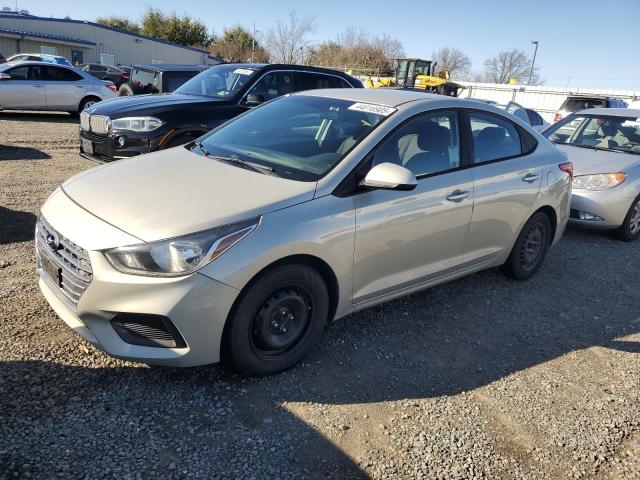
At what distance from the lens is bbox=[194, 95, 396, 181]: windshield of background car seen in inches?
139

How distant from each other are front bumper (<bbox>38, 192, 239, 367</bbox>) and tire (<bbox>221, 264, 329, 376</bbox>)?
10cm

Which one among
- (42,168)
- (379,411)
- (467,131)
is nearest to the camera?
(379,411)

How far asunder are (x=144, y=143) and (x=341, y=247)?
407 cm

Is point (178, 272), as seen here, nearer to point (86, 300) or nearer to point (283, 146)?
point (86, 300)

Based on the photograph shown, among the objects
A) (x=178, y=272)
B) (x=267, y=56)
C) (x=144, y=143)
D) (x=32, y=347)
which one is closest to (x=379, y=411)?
(x=178, y=272)

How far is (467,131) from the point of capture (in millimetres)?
4273

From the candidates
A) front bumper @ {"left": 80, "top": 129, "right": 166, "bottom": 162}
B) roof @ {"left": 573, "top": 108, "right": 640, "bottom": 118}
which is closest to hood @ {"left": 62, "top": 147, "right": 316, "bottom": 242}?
front bumper @ {"left": 80, "top": 129, "right": 166, "bottom": 162}

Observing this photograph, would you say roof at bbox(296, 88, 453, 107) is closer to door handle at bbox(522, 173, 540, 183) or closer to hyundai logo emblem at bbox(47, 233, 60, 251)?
door handle at bbox(522, 173, 540, 183)

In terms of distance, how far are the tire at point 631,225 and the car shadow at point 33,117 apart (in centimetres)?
1372

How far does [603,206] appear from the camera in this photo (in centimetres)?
668

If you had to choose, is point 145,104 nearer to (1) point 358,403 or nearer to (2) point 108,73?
(1) point 358,403

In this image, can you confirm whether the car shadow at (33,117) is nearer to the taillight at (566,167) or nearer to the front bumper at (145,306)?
the front bumper at (145,306)

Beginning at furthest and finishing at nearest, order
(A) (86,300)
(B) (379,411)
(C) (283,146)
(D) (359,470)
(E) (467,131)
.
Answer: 1. (E) (467,131)
2. (C) (283,146)
3. (B) (379,411)
4. (A) (86,300)
5. (D) (359,470)

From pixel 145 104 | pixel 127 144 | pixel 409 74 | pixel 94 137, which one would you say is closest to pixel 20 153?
pixel 94 137
